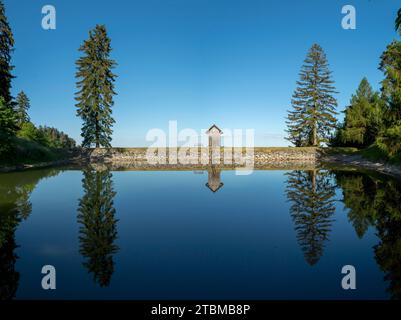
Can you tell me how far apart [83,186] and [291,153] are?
34470 millimetres

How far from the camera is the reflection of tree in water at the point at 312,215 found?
20.8 ft

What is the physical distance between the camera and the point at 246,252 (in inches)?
237

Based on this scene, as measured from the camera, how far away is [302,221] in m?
8.28

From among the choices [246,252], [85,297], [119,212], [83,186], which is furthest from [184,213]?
[83,186]

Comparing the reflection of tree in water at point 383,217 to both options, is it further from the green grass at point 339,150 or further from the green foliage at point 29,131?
the green foliage at point 29,131

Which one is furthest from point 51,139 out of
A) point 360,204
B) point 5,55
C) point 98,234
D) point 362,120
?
point 360,204

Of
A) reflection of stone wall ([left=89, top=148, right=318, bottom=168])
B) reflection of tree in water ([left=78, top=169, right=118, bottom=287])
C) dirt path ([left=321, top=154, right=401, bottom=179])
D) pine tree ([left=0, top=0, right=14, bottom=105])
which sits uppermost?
pine tree ([left=0, top=0, right=14, bottom=105])

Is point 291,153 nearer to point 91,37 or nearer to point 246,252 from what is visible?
point 91,37

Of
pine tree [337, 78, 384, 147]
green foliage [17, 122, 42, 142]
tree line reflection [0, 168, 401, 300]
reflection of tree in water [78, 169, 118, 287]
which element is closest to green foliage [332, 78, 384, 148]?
pine tree [337, 78, 384, 147]

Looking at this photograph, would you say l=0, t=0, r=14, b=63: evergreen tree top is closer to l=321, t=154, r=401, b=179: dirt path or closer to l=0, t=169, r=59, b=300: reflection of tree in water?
l=0, t=169, r=59, b=300: reflection of tree in water

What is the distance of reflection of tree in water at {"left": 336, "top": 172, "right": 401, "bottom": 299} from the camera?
519cm

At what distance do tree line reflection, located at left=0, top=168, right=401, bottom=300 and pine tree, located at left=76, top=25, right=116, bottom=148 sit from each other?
2756cm

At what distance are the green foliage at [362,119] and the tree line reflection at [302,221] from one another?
27.0 meters

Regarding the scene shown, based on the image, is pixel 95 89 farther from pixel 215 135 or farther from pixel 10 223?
pixel 10 223
